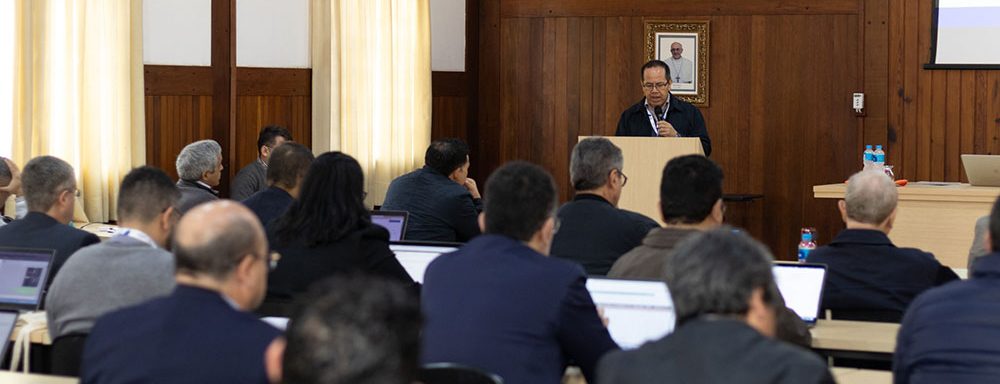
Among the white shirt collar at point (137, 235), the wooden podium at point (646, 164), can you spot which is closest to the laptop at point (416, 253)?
the white shirt collar at point (137, 235)

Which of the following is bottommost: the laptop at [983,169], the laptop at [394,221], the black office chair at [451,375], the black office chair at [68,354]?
the black office chair at [68,354]

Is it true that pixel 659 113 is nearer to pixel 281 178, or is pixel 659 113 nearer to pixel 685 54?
pixel 685 54

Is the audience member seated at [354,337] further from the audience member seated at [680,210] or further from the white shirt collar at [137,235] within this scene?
the white shirt collar at [137,235]

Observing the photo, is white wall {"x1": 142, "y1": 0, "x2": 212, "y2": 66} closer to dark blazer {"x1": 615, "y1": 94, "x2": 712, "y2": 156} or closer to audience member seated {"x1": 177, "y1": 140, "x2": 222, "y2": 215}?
audience member seated {"x1": 177, "y1": 140, "x2": 222, "y2": 215}

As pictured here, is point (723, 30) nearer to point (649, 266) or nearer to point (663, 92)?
point (663, 92)

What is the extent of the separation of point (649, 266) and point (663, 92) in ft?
14.2

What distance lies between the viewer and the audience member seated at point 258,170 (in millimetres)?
8234

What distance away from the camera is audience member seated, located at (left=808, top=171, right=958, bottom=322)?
4297mm

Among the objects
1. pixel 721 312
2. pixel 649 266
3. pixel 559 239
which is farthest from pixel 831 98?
pixel 721 312

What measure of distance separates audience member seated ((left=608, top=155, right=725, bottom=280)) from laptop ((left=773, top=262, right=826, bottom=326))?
0.36 meters

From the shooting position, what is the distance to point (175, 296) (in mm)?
2490

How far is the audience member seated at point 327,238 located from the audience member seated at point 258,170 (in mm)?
3894

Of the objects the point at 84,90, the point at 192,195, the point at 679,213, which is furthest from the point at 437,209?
the point at 679,213

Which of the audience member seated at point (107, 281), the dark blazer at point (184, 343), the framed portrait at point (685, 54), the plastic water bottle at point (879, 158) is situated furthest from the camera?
the framed portrait at point (685, 54)
